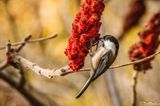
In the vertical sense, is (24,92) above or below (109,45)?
below

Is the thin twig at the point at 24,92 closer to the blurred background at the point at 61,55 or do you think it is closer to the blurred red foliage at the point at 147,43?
the blurred background at the point at 61,55

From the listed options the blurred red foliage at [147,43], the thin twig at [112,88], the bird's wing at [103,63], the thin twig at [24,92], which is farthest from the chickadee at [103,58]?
the thin twig at [112,88]

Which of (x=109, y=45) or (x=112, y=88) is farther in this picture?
(x=112, y=88)

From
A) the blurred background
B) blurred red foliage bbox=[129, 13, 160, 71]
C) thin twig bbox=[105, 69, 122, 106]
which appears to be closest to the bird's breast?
blurred red foliage bbox=[129, 13, 160, 71]

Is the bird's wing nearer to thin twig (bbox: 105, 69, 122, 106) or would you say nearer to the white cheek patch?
the white cheek patch

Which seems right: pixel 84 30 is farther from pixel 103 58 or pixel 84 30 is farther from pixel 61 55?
pixel 61 55

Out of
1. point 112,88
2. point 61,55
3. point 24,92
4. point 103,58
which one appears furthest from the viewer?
point 61,55

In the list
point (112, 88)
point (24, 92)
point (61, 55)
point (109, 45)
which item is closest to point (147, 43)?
point (112, 88)
